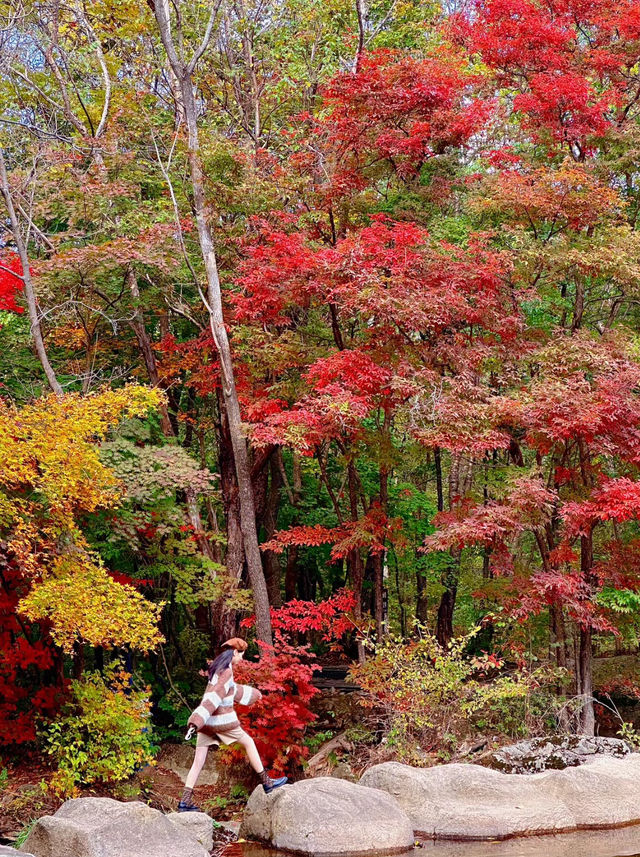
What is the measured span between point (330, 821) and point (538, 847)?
1.79 meters

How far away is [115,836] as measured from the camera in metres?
6.20

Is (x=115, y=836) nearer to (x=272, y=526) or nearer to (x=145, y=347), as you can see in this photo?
(x=145, y=347)

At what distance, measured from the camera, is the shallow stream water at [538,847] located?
22.1 feet

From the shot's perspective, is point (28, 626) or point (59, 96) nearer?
point (28, 626)

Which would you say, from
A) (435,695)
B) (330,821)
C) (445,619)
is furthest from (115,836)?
(445,619)

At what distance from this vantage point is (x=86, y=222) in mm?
13117

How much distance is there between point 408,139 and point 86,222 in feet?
17.3

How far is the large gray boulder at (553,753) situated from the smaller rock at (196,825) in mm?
3546

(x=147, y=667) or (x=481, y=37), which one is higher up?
(x=481, y=37)

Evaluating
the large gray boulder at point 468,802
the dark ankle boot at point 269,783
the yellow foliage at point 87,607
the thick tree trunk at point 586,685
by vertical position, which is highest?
the yellow foliage at point 87,607

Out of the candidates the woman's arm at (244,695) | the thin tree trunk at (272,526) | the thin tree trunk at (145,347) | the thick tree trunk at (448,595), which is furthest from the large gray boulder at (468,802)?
the thin tree trunk at (272,526)

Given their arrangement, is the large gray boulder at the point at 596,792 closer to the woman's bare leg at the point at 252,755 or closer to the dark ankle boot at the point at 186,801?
the woman's bare leg at the point at 252,755

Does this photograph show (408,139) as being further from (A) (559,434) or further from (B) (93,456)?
(B) (93,456)

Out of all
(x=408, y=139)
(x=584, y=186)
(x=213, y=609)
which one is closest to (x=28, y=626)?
(x=213, y=609)
